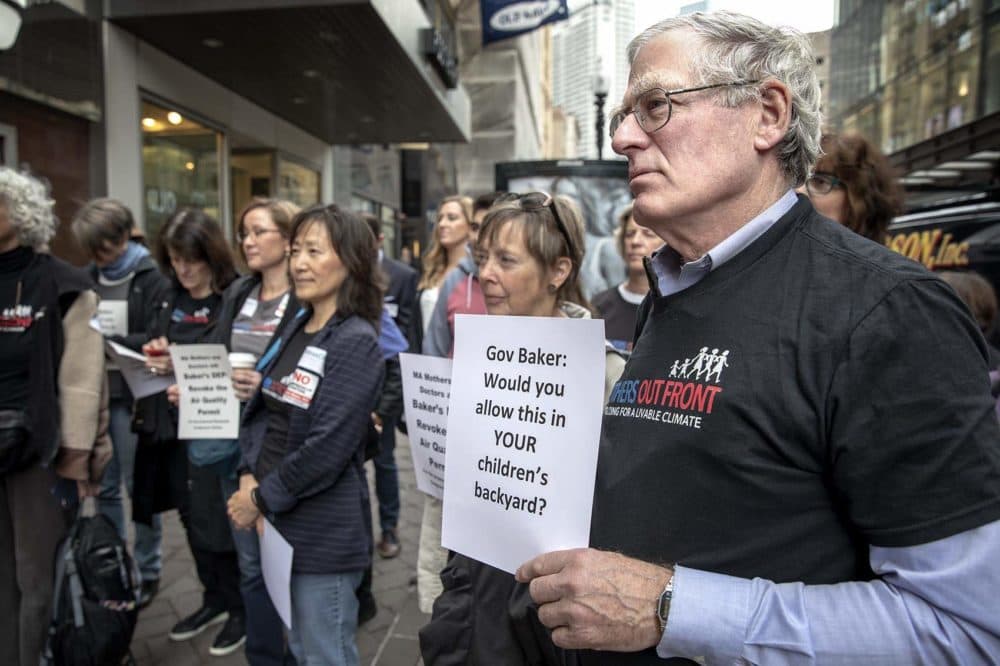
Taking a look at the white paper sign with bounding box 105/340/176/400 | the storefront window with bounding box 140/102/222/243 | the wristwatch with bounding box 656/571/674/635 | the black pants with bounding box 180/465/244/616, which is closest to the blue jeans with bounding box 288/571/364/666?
the black pants with bounding box 180/465/244/616

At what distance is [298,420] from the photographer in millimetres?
2436

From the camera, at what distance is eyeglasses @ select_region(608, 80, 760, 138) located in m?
1.19

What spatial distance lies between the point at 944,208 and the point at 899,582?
6.72 m

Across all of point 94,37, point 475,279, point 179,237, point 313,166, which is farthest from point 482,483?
point 313,166

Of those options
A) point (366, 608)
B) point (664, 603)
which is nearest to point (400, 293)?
point (366, 608)

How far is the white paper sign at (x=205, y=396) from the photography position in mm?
3062

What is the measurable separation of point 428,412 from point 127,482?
2855mm

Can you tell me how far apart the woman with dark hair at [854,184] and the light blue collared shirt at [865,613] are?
1931mm

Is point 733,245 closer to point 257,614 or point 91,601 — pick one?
point 257,614

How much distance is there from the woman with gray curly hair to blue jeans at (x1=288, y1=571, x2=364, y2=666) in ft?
4.24

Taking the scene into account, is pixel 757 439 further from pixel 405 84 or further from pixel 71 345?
pixel 405 84

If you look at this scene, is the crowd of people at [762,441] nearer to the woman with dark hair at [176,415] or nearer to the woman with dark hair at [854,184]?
the woman with dark hair at [854,184]

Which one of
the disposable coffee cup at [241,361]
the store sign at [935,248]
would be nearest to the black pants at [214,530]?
the disposable coffee cup at [241,361]

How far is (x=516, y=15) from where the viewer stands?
1520cm
